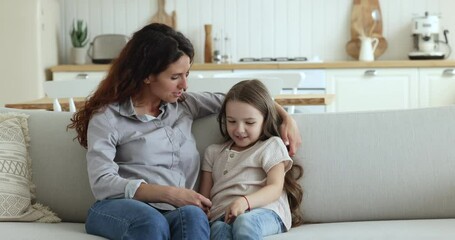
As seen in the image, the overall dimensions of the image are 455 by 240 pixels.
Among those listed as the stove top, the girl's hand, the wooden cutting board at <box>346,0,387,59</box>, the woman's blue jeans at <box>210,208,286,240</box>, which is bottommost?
the woman's blue jeans at <box>210,208,286,240</box>

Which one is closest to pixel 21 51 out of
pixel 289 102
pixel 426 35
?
pixel 289 102

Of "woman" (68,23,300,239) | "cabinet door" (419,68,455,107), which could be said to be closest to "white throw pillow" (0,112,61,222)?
"woman" (68,23,300,239)

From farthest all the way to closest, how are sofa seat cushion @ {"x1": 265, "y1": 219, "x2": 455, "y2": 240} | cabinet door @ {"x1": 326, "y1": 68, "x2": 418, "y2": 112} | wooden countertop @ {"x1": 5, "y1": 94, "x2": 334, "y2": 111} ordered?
1. cabinet door @ {"x1": 326, "y1": 68, "x2": 418, "y2": 112}
2. wooden countertop @ {"x1": 5, "y1": 94, "x2": 334, "y2": 111}
3. sofa seat cushion @ {"x1": 265, "y1": 219, "x2": 455, "y2": 240}

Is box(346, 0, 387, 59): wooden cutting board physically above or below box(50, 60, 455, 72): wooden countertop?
above

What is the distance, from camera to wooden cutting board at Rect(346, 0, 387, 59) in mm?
6602

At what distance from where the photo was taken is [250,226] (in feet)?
7.97

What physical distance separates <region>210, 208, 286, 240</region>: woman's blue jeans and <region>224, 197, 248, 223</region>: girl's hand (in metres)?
0.02

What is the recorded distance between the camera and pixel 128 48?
2.75m

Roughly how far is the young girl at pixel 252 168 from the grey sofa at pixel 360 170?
9 centimetres

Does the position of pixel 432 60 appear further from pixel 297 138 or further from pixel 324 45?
pixel 297 138

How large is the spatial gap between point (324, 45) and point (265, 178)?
411 centimetres

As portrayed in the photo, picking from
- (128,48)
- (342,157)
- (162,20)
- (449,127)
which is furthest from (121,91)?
(162,20)

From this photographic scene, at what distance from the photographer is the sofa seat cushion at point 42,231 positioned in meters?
2.49

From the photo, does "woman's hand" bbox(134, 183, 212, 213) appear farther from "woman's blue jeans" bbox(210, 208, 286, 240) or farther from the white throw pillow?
the white throw pillow
